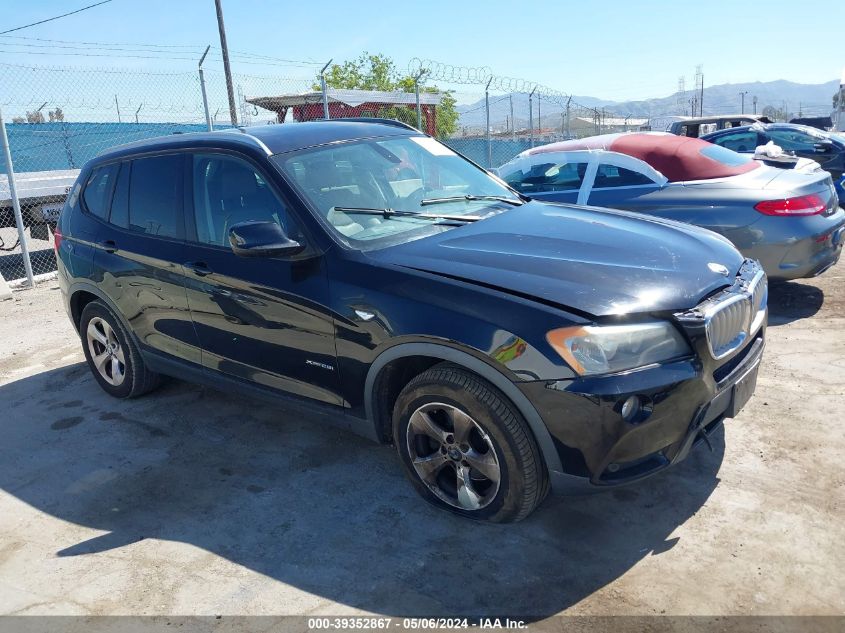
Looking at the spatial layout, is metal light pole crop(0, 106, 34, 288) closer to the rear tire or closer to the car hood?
the rear tire

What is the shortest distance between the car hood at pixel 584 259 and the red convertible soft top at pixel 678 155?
8.68 feet

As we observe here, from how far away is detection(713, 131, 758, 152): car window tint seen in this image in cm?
1129

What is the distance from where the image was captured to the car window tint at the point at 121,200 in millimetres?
4575

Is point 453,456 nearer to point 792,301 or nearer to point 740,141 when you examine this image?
point 792,301

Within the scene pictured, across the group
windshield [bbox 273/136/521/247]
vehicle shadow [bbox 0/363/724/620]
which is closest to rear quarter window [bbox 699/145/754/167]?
windshield [bbox 273/136/521/247]

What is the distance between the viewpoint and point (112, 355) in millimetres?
5016

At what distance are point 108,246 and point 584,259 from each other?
319 cm

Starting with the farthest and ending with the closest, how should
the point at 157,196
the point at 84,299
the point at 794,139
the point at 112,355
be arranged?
the point at 794,139, the point at 84,299, the point at 112,355, the point at 157,196

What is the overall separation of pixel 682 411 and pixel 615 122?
95.9 feet

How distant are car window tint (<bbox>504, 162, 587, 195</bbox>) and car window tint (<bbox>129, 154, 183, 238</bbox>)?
3.73m

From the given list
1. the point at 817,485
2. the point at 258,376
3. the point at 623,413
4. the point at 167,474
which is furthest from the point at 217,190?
the point at 817,485

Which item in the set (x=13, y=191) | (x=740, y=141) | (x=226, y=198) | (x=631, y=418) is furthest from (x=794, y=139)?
(x=13, y=191)

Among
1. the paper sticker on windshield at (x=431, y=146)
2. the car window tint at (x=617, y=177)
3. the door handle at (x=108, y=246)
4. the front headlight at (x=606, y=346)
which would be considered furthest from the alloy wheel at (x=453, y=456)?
the car window tint at (x=617, y=177)

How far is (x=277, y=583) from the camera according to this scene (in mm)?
2928
